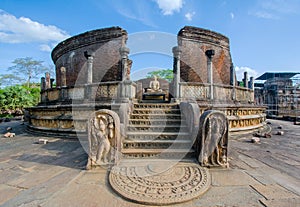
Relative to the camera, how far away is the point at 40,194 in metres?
2.19

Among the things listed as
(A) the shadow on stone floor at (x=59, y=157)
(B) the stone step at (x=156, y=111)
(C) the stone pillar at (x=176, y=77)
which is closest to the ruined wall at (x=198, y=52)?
(C) the stone pillar at (x=176, y=77)

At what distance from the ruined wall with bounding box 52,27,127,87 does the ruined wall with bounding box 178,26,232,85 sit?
15.5ft

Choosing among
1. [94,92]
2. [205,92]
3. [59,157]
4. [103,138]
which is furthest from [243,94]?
[59,157]

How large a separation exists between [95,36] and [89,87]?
7.52m

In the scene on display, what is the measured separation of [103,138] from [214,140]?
2.25m

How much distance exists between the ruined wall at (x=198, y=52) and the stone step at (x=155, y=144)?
8.40 m

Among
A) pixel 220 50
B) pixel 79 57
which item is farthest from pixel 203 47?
pixel 79 57

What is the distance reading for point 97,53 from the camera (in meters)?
12.4

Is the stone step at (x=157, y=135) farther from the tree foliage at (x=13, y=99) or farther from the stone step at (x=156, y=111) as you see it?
the tree foliage at (x=13, y=99)

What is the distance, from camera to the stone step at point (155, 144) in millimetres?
3827

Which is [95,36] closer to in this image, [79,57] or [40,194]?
[79,57]

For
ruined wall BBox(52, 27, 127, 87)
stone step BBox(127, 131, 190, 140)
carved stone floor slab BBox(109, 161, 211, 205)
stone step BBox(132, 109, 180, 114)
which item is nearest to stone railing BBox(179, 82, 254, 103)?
stone step BBox(132, 109, 180, 114)

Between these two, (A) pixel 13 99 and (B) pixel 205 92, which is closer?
(B) pixel 205 92

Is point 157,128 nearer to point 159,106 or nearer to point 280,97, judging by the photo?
point 159,106
